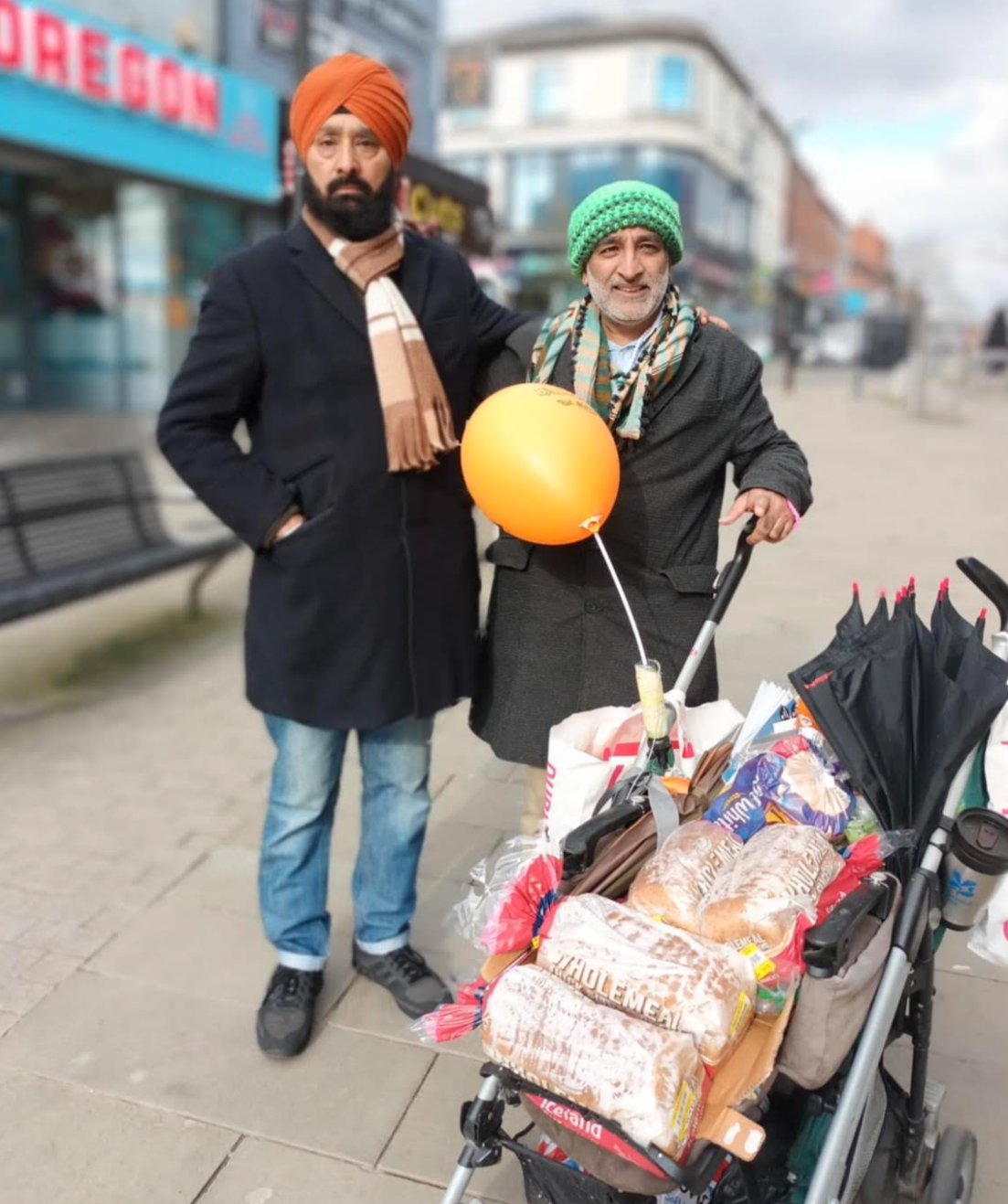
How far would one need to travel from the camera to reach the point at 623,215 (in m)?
2.24

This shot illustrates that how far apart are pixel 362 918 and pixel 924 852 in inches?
61.6

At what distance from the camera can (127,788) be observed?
4.32 m

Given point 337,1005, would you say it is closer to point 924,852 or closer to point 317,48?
point 924,852

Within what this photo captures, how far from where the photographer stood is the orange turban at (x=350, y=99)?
7.78ft

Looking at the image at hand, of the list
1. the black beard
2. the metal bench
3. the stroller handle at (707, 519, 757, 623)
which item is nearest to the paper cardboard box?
the stroller handle at (707, 519, 757, 623)

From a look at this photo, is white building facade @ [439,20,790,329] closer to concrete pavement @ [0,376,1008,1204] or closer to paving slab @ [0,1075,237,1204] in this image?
concrete pavement @ [0,376,1008,1204]

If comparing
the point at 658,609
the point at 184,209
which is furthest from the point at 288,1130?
the point at 184,209

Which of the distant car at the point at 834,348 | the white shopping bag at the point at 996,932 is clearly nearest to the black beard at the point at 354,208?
the white shopping bag at the point at 996,932

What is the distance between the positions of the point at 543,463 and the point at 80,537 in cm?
417

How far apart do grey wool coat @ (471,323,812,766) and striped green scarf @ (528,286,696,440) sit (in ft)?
0.17

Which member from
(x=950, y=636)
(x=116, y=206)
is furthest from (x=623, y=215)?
(x=116, y=206)

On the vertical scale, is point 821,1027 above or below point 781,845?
below

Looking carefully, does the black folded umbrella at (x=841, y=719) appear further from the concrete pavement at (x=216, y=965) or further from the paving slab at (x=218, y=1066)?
the paving slab at (x=218, y=1066)

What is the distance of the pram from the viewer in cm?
156
